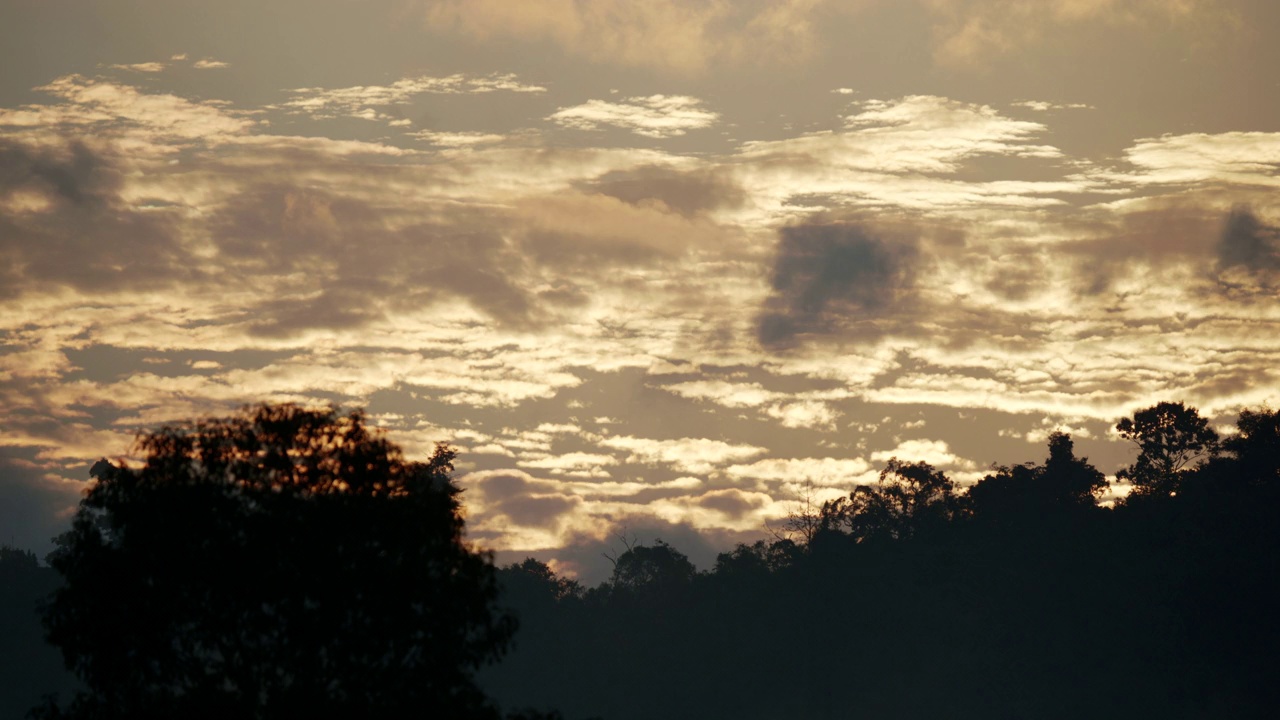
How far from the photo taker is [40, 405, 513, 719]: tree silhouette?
120 ft

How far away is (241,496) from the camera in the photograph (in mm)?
38344

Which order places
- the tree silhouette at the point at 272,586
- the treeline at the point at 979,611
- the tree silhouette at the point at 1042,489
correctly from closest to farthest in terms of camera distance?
the tree silhouette at the point at 272,586, the treeline at the point at 979,611, the tree silhouette at the point at 1042,489

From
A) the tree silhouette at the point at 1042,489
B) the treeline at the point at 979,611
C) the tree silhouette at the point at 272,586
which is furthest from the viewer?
the tree silhouette at the point at 1042,489

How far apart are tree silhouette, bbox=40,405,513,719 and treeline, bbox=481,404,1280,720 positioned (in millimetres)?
94220

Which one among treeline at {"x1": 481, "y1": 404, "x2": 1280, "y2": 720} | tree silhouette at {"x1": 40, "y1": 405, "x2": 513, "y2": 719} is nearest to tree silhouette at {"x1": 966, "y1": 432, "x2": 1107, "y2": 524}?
treeline at {"x1": 481, "y1": 404, "x2": 1280, "y2": 720}

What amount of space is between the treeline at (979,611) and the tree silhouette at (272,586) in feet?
309

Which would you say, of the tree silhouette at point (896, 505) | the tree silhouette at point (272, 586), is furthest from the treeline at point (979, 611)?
the tree silhouette at point (272, 586)

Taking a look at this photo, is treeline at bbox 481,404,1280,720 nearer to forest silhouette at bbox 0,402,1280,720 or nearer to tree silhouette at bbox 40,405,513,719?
forest silhouette at bbox 0,402,1280,720

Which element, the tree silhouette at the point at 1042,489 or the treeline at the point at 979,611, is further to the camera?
the tree silhouette at the point at 1042,489

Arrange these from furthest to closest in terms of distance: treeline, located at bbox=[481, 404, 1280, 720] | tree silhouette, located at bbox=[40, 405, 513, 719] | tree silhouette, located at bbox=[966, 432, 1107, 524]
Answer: tree silhouette, located at bbox=[966, 432, 1107, 524] → treeline, located at bbox=[481, 404, 1280, 720] → tree silhouette, located at bbox=[40, 405, 513, 719]

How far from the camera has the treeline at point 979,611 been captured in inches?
4685

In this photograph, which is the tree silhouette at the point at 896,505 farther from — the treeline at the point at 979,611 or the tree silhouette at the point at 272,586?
the tree silhouette at the point at 272,586

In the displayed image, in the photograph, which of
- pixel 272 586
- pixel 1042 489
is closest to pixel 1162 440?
pixel 1042 489

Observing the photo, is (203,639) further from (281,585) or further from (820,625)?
(820,625)
